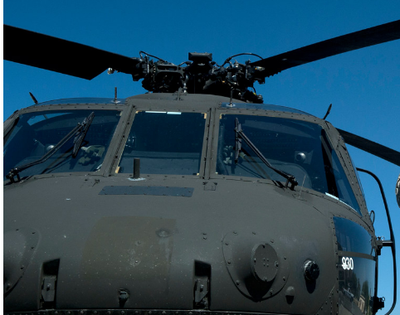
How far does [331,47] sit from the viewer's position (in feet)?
24.0

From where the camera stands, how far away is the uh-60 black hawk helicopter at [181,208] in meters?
3.98

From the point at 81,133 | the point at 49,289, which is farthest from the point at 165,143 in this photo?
the point at 49,289

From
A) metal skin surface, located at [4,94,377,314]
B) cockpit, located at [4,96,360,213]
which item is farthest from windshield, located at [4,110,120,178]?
metal skin surface, located at [4,94,377,314]

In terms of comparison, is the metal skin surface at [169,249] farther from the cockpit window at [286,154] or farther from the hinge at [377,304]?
the hinge at [377,304]

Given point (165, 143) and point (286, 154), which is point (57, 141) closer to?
point (165, 143)

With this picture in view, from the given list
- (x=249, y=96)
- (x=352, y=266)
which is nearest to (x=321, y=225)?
(x=352, y=266)

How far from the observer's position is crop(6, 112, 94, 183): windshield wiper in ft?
17.6

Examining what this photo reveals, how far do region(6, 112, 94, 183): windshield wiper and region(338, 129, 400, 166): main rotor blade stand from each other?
141 inches

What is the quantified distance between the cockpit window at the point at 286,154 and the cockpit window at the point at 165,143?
0.24m

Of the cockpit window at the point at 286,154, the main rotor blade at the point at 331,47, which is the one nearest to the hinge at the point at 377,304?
the cockpit window at the point at 286,154

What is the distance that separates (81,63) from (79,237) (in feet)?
13.8

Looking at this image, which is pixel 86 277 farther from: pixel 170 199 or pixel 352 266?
pixel 352 266

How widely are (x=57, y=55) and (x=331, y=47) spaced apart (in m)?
3.38

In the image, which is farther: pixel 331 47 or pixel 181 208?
pixel 331 47
